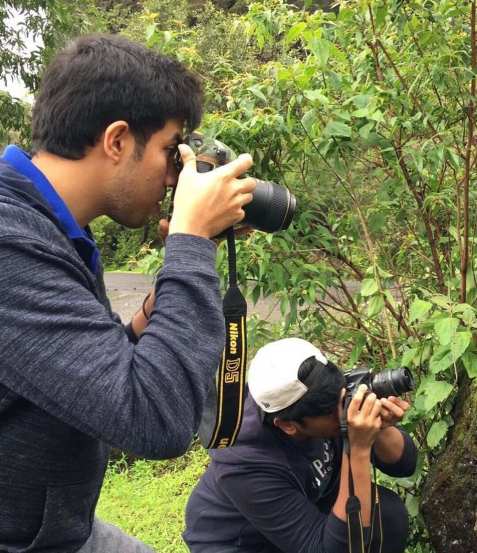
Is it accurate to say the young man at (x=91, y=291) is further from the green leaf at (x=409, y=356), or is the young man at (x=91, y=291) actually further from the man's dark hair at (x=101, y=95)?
the green leaf at (x=409, y=356)

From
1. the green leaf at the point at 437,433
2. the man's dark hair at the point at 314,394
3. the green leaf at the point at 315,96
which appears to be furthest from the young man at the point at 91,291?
the green leaf at the point at 437,433

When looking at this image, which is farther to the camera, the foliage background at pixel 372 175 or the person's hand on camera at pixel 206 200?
the foliage background at pixel 372 175

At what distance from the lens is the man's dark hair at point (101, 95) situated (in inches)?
45.4

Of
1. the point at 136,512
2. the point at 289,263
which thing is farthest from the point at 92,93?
the point at 136,512

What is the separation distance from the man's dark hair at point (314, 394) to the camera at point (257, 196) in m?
0.63

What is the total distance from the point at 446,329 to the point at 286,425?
570 mm

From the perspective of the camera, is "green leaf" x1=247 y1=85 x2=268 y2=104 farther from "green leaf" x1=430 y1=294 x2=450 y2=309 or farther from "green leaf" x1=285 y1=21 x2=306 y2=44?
"green leaf" x1=430 y1=294 x2=450 y2=309

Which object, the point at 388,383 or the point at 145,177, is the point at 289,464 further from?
the point at 145,177

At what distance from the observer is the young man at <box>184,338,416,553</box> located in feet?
6.46

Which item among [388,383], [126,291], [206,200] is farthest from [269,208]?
[126,291]

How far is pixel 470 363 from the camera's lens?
1.96m

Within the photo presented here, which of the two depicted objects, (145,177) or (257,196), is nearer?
(145,177)

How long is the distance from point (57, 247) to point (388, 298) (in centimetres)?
144

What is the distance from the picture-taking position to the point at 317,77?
2.24m
